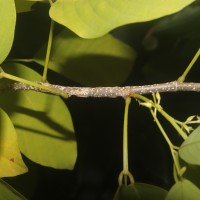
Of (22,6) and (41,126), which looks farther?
(41,126)

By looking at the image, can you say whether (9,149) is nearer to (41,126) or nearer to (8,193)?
(8,193)

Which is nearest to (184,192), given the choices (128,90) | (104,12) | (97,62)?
(128,90)

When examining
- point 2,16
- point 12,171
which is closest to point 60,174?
point 12,171

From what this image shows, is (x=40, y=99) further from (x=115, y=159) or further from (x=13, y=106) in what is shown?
(x=115, y=159)

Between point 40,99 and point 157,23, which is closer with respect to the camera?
point 40,99

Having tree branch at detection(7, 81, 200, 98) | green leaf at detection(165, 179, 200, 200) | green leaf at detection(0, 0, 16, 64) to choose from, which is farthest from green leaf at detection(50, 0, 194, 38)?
green leaf at detection(165, 179, 200, 200)

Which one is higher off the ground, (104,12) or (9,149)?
(104,12)

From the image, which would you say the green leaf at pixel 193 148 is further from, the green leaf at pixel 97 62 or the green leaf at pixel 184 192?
the green leaf at pixel 97 62
